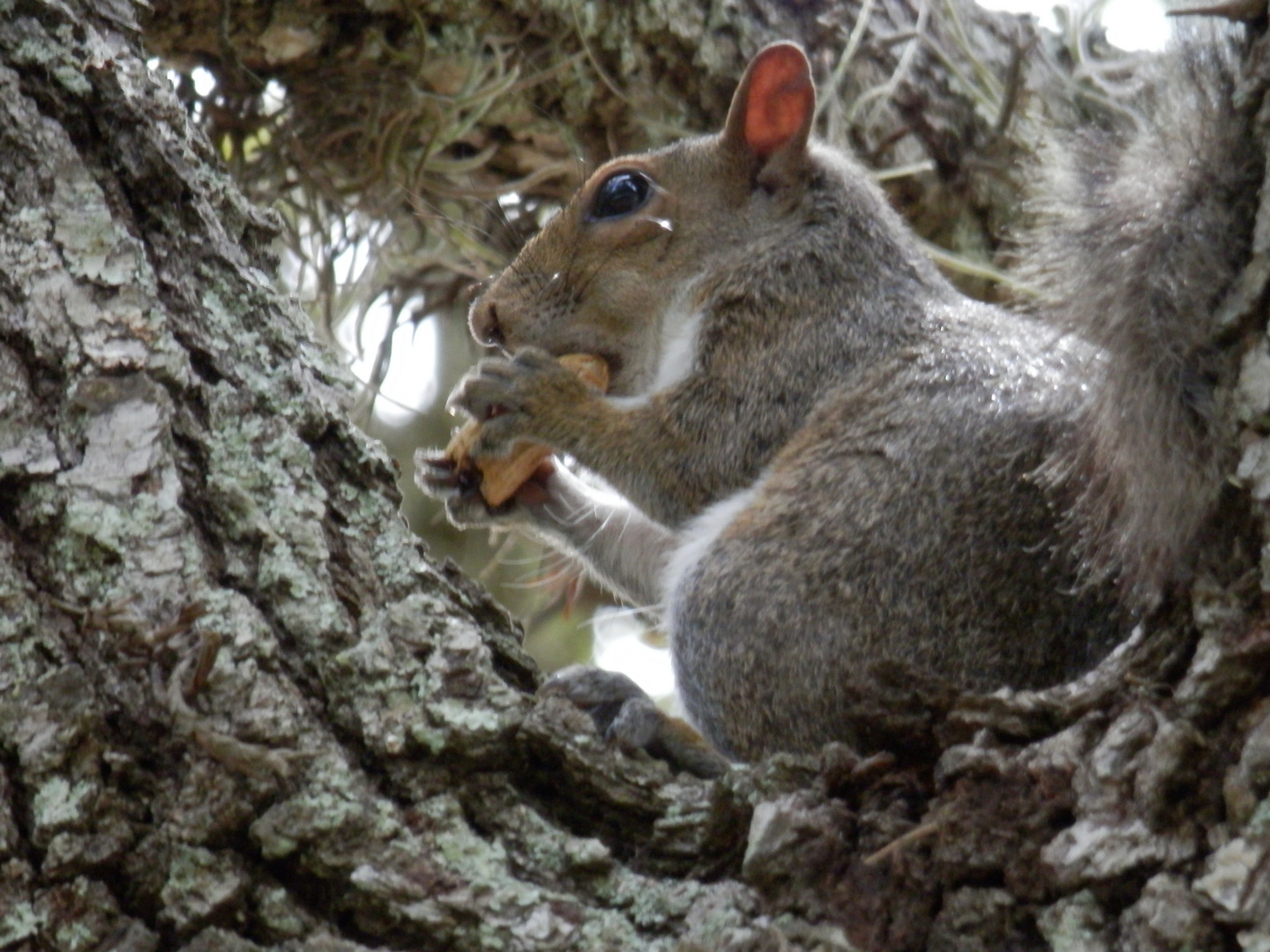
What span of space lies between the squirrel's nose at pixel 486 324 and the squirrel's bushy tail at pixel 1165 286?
4.71ft

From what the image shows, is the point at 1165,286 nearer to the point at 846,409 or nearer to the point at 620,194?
the point at 846,409

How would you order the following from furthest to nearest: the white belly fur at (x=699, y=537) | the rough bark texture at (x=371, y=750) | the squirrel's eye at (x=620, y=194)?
the squirrel's eye at (x=620, y=194) < the white belly fur at (x=699, y=537) < the rough bark texture at (x=371, y=750)

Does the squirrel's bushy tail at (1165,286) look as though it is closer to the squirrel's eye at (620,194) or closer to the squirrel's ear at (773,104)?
the squirrel's ear at (773,104)

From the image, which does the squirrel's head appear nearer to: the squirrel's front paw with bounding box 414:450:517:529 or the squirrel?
the squirrel

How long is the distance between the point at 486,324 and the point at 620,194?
361 mm

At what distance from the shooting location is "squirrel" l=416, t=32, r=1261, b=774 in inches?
62.4

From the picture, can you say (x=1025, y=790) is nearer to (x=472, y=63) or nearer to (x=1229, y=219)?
(x=1229, y=219)

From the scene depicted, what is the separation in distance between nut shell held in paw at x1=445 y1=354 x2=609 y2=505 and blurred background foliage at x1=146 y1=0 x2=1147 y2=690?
0.35 metres

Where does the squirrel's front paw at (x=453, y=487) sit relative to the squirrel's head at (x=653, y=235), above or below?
below

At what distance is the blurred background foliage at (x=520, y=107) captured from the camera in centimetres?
321

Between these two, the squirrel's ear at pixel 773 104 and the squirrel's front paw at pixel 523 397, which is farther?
the squirrel's ear at pixel 773 104

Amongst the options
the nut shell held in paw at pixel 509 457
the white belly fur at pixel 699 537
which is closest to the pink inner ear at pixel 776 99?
the nut shell held in paw at pixel 509 457

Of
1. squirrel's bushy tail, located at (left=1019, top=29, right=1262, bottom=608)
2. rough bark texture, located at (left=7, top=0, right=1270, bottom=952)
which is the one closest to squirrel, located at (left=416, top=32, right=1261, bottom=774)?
squirrel's bushy tail, located at (left=1019, top=29, right=1262, bottom=608)

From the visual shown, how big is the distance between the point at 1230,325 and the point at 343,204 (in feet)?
7.76
